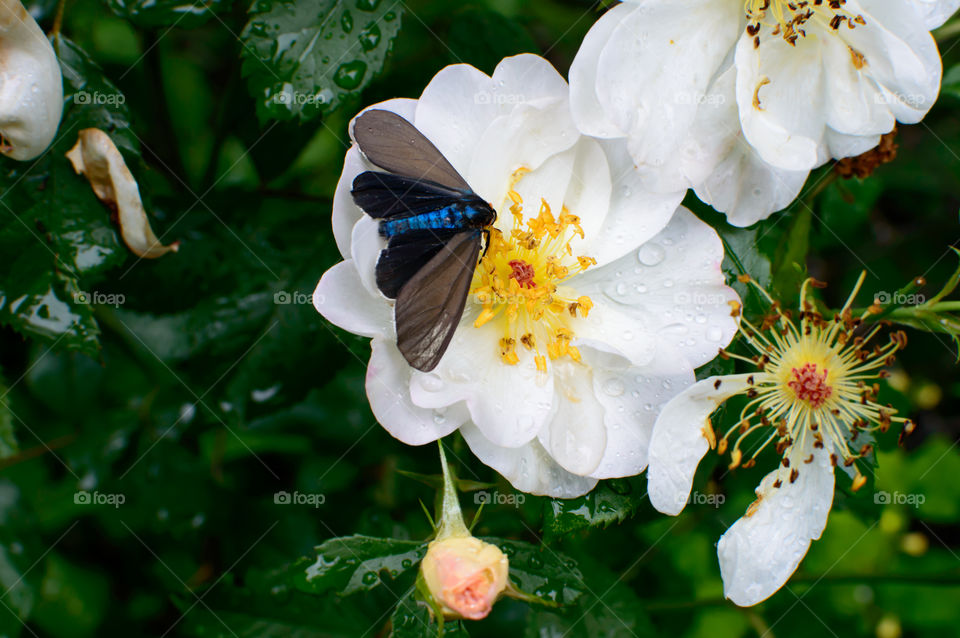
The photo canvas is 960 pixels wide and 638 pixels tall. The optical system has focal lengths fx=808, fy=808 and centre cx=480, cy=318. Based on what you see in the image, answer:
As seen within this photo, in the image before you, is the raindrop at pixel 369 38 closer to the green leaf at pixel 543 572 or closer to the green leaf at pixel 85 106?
the green leaf at pixel 85 106

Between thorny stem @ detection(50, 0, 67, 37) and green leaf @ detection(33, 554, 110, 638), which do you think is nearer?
thorny stem @ detection(50, 0, 67, 37)

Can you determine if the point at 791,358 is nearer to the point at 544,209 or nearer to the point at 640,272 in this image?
the point at 640,272

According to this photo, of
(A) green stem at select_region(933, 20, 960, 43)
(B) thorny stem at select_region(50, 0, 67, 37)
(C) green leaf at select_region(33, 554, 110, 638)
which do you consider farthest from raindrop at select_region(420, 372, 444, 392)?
(C) green leaf at select_region(33, 554, 110, 638)

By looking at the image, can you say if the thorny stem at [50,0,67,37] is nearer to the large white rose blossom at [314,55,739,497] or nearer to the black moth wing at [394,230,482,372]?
the large white rose blossom at [314,55,739,497]

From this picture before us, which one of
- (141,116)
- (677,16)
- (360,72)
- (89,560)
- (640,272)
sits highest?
(677,16)

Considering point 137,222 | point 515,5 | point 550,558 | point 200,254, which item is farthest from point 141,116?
point 550,558
